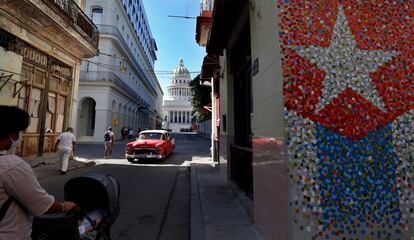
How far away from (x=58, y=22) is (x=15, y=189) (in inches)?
395

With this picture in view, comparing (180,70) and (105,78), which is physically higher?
(180,70)

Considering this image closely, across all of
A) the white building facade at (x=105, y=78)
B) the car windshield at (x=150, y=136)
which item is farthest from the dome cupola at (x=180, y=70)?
the car windshield at (x=150, y=136)

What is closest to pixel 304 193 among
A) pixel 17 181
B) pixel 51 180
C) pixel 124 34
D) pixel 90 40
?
pixel 17 181

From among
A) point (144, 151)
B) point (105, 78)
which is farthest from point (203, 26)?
point (105, 78)

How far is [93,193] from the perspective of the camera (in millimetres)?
2332

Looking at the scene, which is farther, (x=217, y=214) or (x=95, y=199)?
(x=217, y=214)

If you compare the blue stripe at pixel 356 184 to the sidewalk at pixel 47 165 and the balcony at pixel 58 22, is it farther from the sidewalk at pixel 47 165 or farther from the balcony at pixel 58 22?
the balcony at pixel 58 22

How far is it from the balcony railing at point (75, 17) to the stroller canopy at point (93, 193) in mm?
8786

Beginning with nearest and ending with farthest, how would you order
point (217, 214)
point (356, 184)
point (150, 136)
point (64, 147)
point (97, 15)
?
point (356, 184) → point (217, 214) → point (64, 147) → point (150, 136) → point (97, 15)

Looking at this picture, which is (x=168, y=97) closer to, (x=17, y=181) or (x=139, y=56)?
(x=139, y=56)

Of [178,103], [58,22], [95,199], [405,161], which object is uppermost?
[178,103]

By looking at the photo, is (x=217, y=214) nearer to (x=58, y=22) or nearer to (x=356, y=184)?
(x=356, y=184)

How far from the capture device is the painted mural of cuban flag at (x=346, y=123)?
248 cm

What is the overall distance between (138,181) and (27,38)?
22.4ft
